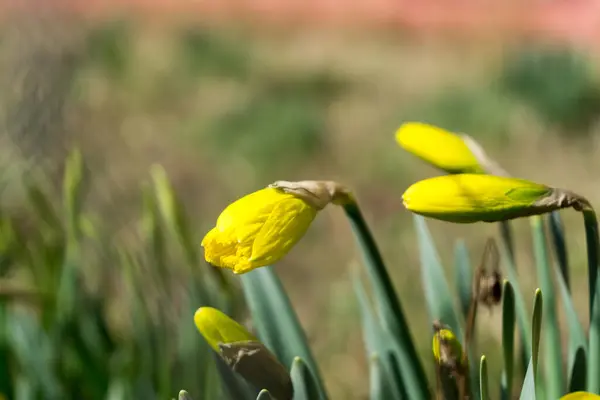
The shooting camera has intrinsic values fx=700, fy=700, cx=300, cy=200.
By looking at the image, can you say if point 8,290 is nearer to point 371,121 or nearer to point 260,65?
point 371,121

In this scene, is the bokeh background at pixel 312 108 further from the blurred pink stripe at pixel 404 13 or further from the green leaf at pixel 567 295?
the green leaf at pixel 567 295

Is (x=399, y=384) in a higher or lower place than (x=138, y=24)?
lower

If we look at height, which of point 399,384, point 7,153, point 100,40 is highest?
point 100,40

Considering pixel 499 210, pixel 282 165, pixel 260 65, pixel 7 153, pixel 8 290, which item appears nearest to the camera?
pixel 499 210

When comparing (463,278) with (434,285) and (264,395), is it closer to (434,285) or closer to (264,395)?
(434,285)

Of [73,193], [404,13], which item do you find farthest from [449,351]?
[404,13]

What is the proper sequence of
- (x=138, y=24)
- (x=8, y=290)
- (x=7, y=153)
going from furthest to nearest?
Result: (x=138, y=24) → (x=7, y=153) → (x=8, y=290)

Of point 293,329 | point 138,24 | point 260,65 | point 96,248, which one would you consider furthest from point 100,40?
point 293,329

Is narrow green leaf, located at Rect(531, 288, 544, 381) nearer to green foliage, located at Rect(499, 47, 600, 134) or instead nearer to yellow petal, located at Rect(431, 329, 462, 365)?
yellow petal, located at Rect(431, 329, 462, 365)
